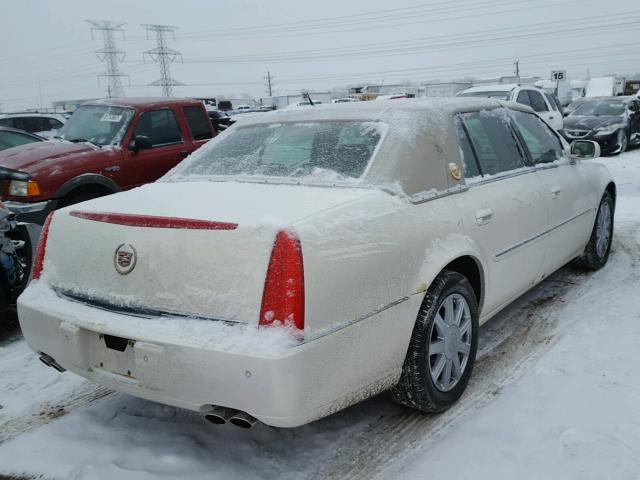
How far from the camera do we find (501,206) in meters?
3.48

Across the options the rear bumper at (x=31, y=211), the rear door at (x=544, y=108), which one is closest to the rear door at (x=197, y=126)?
the rear bumper at (x=31, y=211)

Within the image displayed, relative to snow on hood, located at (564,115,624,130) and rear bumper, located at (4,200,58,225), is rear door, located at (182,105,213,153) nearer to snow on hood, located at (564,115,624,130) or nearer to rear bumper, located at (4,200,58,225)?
rear bumper, located at (4,200,58,225)

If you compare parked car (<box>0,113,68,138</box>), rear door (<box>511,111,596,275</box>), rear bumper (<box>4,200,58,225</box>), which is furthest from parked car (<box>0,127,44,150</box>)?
rear door (<box>511,111,596,275</box>)

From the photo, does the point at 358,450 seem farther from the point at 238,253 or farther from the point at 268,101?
the point at 268,101

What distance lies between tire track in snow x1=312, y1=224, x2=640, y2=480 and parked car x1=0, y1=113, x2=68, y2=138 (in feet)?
40.5

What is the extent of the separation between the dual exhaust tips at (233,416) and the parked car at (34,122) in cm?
1298

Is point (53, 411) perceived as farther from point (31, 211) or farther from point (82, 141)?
point (82, 141)

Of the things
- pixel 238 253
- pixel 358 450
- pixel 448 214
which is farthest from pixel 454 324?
pixel 238 253

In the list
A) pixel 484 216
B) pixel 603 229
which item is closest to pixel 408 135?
pixel 484 216

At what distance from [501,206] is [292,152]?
130cm

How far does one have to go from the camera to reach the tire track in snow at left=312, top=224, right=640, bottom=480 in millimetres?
2695

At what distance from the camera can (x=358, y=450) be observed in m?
2.76

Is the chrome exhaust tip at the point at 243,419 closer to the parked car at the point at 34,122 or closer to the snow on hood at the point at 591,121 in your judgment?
the parked car at the point at 34,122

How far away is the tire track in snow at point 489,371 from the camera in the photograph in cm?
270
